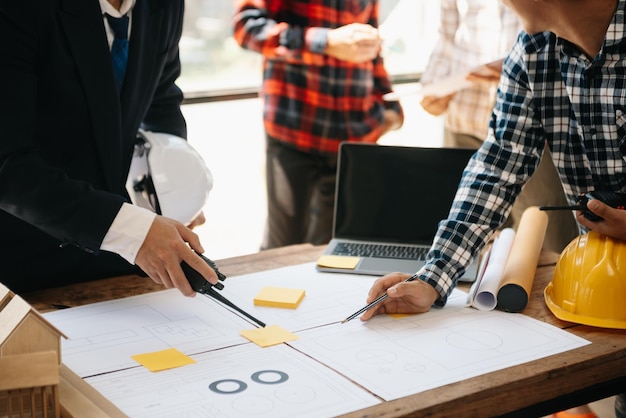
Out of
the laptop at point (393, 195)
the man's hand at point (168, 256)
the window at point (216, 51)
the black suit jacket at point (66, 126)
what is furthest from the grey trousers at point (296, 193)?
the man's hand at point (168, 256)

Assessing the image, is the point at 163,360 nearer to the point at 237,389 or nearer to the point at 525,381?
the point at 237,389

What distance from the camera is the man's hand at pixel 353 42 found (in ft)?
9.64

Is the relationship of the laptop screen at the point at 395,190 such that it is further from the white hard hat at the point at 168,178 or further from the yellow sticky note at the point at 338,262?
the white hard hat at the point at 168,178

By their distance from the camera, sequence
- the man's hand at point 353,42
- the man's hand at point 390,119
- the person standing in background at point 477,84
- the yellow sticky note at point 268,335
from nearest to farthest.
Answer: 1. the yellow sticky note at point 268,335
2. the person standing in background at point 477,84
3. the man's hand at point 353,42
4. the man's hand at point 390,119

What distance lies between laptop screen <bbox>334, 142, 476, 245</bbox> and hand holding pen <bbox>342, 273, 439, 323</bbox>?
0.43m

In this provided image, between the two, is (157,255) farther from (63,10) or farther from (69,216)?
(63,10)

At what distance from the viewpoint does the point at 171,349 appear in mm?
1432

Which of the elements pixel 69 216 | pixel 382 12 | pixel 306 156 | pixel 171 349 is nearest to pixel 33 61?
pixel 69 216

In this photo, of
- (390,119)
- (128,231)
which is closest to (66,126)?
(128,231)

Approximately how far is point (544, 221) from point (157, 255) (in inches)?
39.1

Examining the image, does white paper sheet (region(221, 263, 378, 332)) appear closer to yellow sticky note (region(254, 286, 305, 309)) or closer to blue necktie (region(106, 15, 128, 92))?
yellow sticky note (region(254, 286, 305, 309))

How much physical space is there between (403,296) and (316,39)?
5.18 feet

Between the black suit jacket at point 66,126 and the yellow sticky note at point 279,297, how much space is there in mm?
340

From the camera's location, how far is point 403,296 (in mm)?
1610
